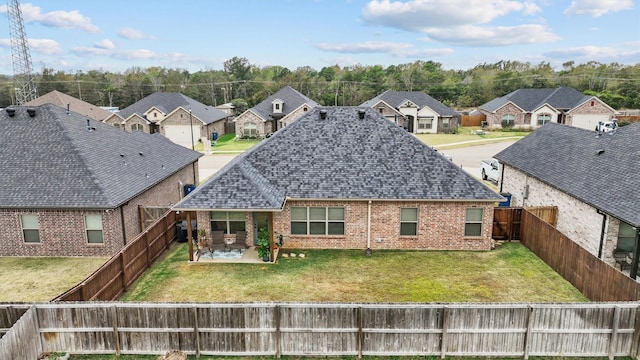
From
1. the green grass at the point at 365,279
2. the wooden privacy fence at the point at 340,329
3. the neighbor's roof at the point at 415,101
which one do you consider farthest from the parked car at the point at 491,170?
the neighbor's roof at the point at 415,101

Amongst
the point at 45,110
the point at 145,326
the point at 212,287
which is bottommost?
the point at 212,287

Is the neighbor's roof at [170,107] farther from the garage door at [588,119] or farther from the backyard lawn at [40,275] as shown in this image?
the garage door at [588,119]

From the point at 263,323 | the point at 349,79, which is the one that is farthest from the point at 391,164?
the point at 349,79

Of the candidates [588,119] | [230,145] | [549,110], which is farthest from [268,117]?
[588,119]

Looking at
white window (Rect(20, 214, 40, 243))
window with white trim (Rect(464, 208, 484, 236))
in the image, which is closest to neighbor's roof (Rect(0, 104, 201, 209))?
white window (Rect(20, 214, 40, 243))

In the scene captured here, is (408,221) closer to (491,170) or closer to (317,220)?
(317,220)

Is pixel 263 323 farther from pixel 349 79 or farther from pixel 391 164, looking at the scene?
pixel 349 79

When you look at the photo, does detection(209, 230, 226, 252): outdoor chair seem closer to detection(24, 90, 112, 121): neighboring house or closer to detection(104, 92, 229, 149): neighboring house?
detection(104, 92, 229, 149): neighboring house
